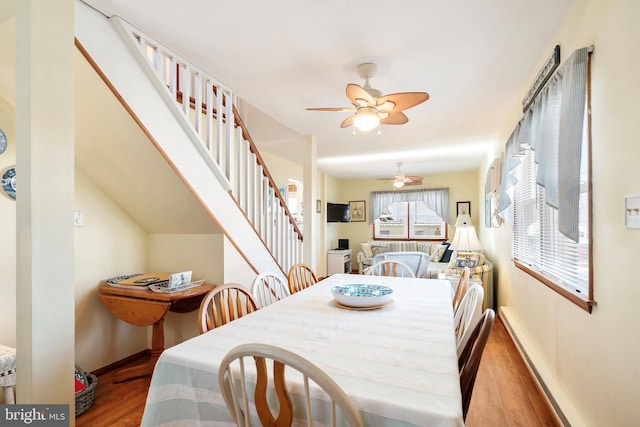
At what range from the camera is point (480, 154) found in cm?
485

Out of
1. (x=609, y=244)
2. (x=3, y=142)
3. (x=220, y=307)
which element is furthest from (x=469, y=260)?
(x=3, y=142)

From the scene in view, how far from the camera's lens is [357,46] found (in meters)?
1.90

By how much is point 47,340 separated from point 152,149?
1.11 metres

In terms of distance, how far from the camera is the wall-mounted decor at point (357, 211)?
25.0 feet

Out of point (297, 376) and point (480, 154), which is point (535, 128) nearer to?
point (297, 376)

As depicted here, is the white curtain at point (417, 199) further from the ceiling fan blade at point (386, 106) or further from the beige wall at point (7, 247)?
the beige wall at point (7, 247)

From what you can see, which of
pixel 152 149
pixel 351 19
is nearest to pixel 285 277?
pixel 152 149

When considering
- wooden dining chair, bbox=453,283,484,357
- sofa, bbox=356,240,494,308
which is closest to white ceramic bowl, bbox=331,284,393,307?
wooden dining chair, bbox=453,283,484,357

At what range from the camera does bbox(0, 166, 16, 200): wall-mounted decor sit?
190cm

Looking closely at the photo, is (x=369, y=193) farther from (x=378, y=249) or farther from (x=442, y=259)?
(x=442, y=259)

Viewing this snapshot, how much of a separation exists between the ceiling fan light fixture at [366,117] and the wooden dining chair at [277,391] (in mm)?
1619

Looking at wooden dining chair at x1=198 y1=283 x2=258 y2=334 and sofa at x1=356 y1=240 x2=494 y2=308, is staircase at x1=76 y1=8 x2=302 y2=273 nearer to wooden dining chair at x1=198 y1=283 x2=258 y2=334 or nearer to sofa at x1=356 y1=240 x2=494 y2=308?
wooden dining chair at x1=198 y1=283 x2=258 y2=334

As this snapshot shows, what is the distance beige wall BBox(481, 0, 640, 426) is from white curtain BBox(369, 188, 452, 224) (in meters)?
5.27

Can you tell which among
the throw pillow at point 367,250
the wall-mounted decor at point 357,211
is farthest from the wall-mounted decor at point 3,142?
the wall-mounted decor at point 357,211
